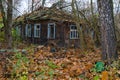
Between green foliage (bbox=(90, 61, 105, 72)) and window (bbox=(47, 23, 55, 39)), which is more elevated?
window (bbox=(47, 23, 55, 39))

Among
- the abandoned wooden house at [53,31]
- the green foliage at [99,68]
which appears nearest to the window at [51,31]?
the abandoned wooden house at [53,31]

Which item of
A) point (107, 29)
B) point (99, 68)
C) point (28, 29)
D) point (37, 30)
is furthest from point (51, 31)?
point (99, 68)

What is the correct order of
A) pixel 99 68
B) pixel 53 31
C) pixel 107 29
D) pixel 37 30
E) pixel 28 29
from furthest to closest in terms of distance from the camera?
pixel 28 29, pixel 37 30, pixel 53 31, pixel 107 29, pixel 99 68

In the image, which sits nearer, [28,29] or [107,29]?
[107,29]

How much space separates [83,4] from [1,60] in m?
16.1

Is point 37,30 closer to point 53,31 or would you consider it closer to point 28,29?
point 28,29

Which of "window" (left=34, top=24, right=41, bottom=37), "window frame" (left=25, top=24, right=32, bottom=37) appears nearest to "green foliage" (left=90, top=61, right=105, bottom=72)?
"window" (left=34, top=24, right=41, bottom=37)

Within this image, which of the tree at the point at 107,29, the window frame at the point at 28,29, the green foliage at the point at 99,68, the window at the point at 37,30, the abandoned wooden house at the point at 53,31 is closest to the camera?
the green foliage at the point at 99,68

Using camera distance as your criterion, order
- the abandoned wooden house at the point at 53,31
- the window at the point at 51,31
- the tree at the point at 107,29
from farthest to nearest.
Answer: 1. the window at the point at 51,31
2. the abandoned wooden house at the point at 53,31
3. the tree at the point at 107,29

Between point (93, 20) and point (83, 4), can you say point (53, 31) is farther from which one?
point (93, 20)

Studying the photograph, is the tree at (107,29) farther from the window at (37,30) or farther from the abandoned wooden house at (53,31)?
the window at (37,30)

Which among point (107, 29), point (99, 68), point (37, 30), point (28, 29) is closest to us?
point (99, 68)

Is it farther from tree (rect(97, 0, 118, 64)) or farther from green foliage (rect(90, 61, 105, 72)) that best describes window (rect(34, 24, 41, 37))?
green foliage (rect(90, 61, 105, 72))

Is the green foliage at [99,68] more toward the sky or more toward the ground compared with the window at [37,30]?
more toward the ground
